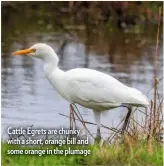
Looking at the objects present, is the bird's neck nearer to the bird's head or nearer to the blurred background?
the bird's head

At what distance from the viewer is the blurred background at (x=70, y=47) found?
473 inches

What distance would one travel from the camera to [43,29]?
23766mm

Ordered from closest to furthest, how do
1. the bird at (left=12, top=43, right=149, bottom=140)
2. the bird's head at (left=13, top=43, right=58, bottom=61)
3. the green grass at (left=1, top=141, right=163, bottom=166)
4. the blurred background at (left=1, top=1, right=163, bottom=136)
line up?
1. the green grass at (left=1, top=141, right=163, bottom=166)
2. the bird at (left=12, top=43, right=149, bottom=140)
3. the bird's head at (left=13, top=43, right=58, bottom=61)
4. the blurred background at (left=1, top=1, right=163, bottom=136)

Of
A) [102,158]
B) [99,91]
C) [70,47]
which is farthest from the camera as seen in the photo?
[70,47]

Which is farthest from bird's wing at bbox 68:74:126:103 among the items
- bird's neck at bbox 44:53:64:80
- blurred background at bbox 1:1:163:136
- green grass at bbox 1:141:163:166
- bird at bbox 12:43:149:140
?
blurred background at bbox 1:1:163:136

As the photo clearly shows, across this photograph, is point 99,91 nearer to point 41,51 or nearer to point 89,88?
point 89,88

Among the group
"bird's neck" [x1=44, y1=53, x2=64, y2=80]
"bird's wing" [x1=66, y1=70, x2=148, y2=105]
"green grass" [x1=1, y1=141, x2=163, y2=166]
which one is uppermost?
"bird's neck" [x1=44, y1=53, x2=64, y2=80]

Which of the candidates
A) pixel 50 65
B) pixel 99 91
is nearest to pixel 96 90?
pixel 99 91

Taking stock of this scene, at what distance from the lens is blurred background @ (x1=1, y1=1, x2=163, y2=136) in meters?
12.0

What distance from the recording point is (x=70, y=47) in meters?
20.0

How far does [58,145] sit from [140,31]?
1613cm

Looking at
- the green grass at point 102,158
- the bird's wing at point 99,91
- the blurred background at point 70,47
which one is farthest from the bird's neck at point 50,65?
the blurred background at point 70,47

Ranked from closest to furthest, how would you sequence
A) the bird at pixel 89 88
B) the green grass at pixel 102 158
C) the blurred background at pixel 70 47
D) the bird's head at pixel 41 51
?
1. the green grass at pixel 102 158
2. the bird at pixel 89 88
3. the bird's head at pixel 41 51
4. the blurred background at pixel 70 47

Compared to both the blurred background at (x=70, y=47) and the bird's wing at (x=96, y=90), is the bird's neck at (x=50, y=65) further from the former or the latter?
the blurred background at (x=70, y=47)
